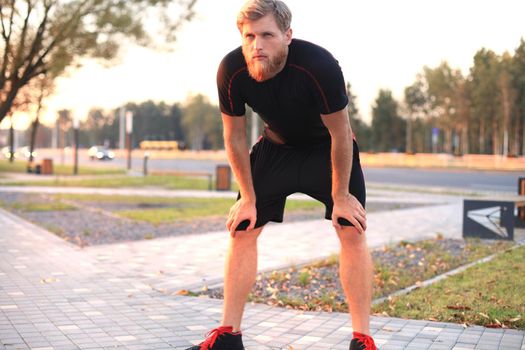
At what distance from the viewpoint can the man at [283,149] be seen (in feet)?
10.2

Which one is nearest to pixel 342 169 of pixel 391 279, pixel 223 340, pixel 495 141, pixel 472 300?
pixel 223 340

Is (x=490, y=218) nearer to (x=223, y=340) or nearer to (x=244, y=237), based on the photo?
(x=244, y=237)

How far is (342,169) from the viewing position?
3.33 meters

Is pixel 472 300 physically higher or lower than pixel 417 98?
lower

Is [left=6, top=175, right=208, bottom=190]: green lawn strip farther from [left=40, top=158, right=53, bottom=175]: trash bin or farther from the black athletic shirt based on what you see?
the black athletic shirt

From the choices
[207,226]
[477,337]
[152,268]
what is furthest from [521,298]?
[207,226]

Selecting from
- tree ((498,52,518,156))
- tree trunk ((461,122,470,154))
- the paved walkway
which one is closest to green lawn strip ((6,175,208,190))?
tree ((498,52,518,156))

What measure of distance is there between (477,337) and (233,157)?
6.57 feet

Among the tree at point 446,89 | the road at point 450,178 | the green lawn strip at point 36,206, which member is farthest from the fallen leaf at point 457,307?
the tree at point 446,89

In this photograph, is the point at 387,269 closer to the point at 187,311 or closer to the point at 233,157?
the point at 187,311

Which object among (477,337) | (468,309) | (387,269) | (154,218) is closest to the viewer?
(477,337)

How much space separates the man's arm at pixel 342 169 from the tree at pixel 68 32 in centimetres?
1813

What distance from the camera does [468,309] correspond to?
4.97m

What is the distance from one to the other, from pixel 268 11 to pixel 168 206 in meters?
12.2
